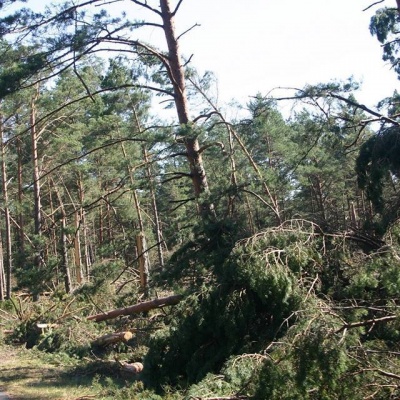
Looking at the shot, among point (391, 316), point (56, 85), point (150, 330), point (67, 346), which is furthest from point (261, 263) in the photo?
point (56, 85)

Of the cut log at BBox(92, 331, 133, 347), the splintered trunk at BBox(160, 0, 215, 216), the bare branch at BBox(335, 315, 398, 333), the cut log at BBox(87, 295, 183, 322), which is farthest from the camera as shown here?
the cut log at BBox(92, 331, 133, 347)

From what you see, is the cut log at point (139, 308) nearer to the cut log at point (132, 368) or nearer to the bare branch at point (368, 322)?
the cut log at point (132, 368)

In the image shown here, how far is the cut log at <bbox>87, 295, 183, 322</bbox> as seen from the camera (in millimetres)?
11684

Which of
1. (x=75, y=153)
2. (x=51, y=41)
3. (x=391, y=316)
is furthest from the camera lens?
(x=75, y=153)

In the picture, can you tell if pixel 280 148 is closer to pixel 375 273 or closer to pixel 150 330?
pixel 150 330

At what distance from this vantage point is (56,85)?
891 inches

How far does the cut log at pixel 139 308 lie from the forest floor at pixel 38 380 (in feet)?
6.25

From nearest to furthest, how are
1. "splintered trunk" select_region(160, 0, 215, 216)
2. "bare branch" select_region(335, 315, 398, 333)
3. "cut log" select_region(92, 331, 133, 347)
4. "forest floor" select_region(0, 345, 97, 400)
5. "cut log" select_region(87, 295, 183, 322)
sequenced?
"bare branch" select_region(335, 315, 398, 333), "forest floor" select_region(0, 345, 97, 400), "splintered trunk" select_region(160, 0, 215, 216), "cut log" select_region(87, 295, 183, 322), "cut log" select_region(92, 331, 133, 347)

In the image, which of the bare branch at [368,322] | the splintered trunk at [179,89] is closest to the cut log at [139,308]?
the splintered trunk at [179,89]

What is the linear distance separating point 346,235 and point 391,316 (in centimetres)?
278

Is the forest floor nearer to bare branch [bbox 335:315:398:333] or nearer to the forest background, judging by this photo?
the forest background

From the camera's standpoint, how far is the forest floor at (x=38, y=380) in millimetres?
7914

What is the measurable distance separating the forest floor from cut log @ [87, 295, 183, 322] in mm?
1904

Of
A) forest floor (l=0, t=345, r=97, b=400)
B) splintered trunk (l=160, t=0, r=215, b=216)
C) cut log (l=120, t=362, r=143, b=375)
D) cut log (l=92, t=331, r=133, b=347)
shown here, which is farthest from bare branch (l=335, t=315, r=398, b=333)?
cut log (l=92, t=331, r=133, b=347)
